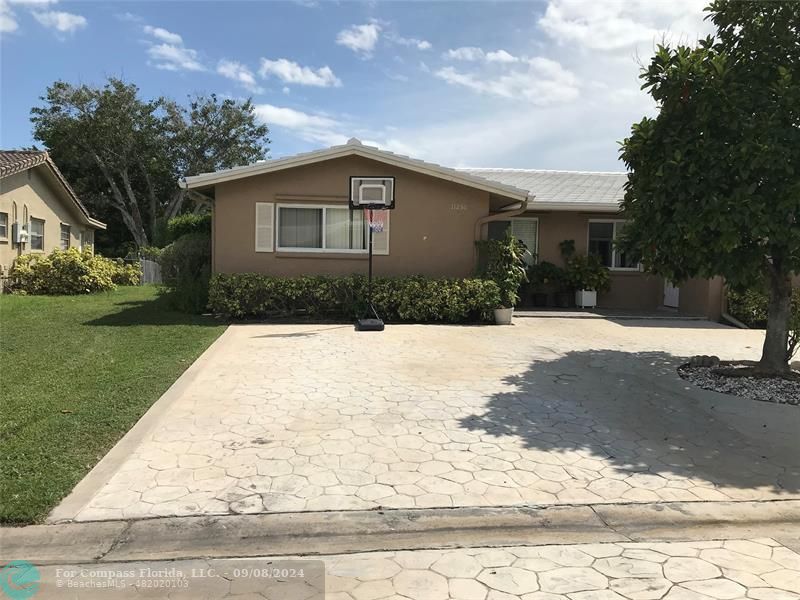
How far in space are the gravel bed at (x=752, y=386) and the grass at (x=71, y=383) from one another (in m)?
6.43

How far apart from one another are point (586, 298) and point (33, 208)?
17.8 meters

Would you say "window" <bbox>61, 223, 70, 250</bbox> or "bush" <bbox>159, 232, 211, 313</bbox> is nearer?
"bush" <bbox>159, 232, 211, 313</bbox>

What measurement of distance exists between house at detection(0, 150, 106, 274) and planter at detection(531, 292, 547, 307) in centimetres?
Result: 1409

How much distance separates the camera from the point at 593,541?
3279mm

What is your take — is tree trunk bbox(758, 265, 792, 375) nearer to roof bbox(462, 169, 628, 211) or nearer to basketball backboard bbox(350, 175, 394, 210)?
roof bbox(462, 169, 628, 211)

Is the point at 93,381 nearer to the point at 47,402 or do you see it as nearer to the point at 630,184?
the point at 47,402

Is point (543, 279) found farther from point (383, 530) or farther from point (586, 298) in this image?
point (383, 530)

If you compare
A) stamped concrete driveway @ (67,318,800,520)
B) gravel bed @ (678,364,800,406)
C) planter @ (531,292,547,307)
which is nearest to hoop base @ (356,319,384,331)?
stamped concrete driveway @ (67,318,800,520)

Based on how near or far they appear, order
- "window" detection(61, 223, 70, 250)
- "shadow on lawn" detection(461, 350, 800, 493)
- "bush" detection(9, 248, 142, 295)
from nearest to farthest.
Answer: "shadow on lawn" detection(461, 350, 800, 493) → "bush" detection(9, 248, 142, 295) → "window" detection(61, 223, 70, 250)

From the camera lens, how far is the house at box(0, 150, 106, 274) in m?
16.6

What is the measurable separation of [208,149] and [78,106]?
23.9ft

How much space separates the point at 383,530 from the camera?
338 centimetres

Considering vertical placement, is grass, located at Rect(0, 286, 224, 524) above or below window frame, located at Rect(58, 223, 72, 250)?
below

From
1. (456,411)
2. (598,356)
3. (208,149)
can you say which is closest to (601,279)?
(598,356)
